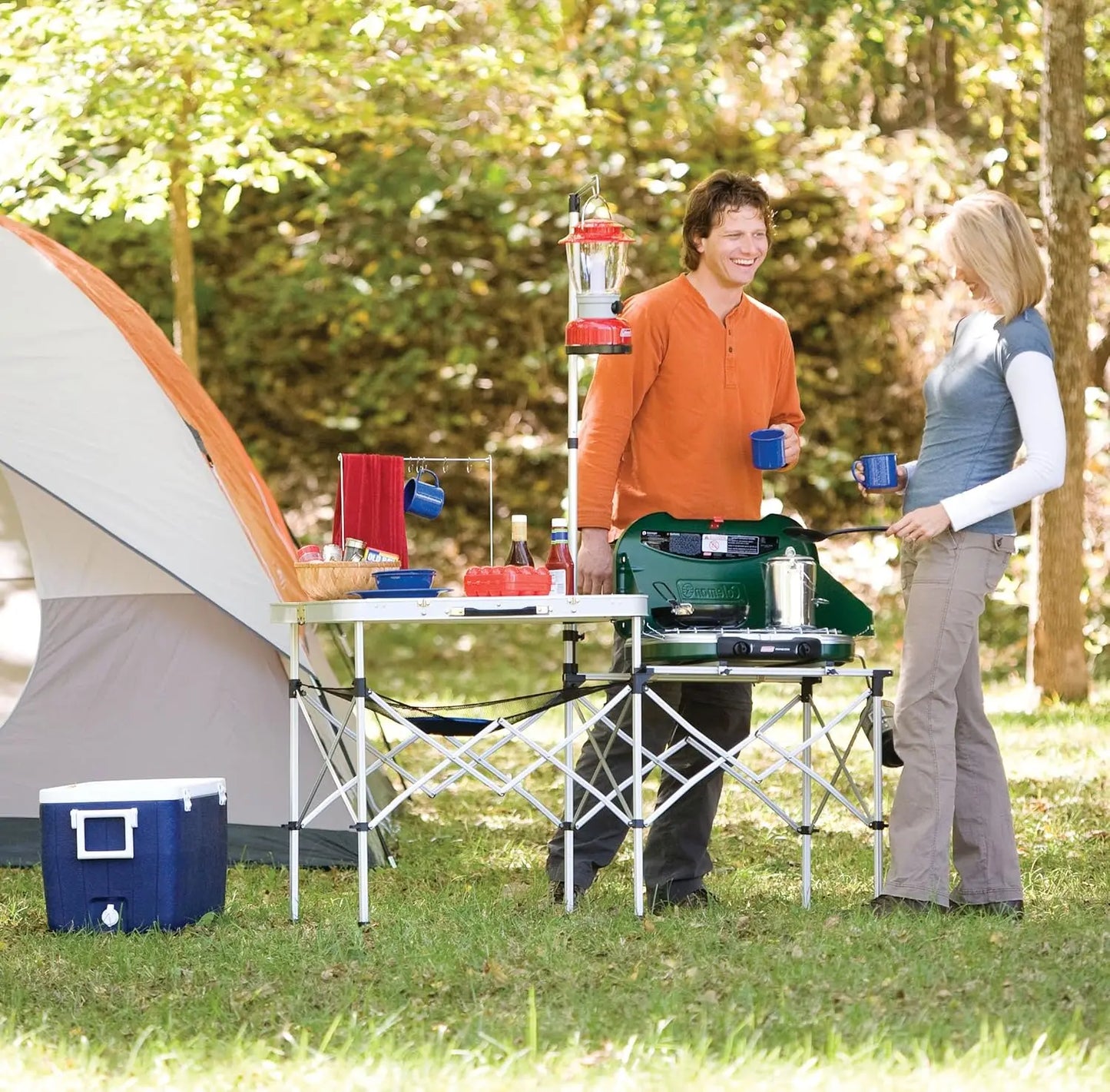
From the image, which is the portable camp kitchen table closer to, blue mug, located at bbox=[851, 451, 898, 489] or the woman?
the woman

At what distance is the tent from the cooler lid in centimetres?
66

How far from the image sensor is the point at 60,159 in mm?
7590

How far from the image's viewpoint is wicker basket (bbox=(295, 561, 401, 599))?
344cm

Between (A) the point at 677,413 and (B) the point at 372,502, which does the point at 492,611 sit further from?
(A) the point at 677,413

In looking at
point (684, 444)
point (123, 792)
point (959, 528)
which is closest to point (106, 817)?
point (123, 792)

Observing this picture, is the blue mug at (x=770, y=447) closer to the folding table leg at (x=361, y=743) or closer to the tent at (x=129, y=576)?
the folding table leg at (x=361, y=743)

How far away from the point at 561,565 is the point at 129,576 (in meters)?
1.47

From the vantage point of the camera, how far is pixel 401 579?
339 centimetres

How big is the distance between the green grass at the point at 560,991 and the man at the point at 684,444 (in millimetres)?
165

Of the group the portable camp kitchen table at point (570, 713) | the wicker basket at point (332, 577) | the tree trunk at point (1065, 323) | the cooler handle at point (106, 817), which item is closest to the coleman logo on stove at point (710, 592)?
the portable camp kitchen table at point (570, 713)

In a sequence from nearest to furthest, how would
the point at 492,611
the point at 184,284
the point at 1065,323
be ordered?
the point at 492,611 → the point at 1065,323 → the point at 184,284

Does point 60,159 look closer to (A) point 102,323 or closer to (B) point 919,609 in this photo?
(A) point 102,323

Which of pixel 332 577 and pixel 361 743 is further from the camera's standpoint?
pixel 332 577

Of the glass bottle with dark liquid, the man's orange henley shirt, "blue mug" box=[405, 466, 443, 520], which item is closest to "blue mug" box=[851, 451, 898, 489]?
the man's orange henley shirt
